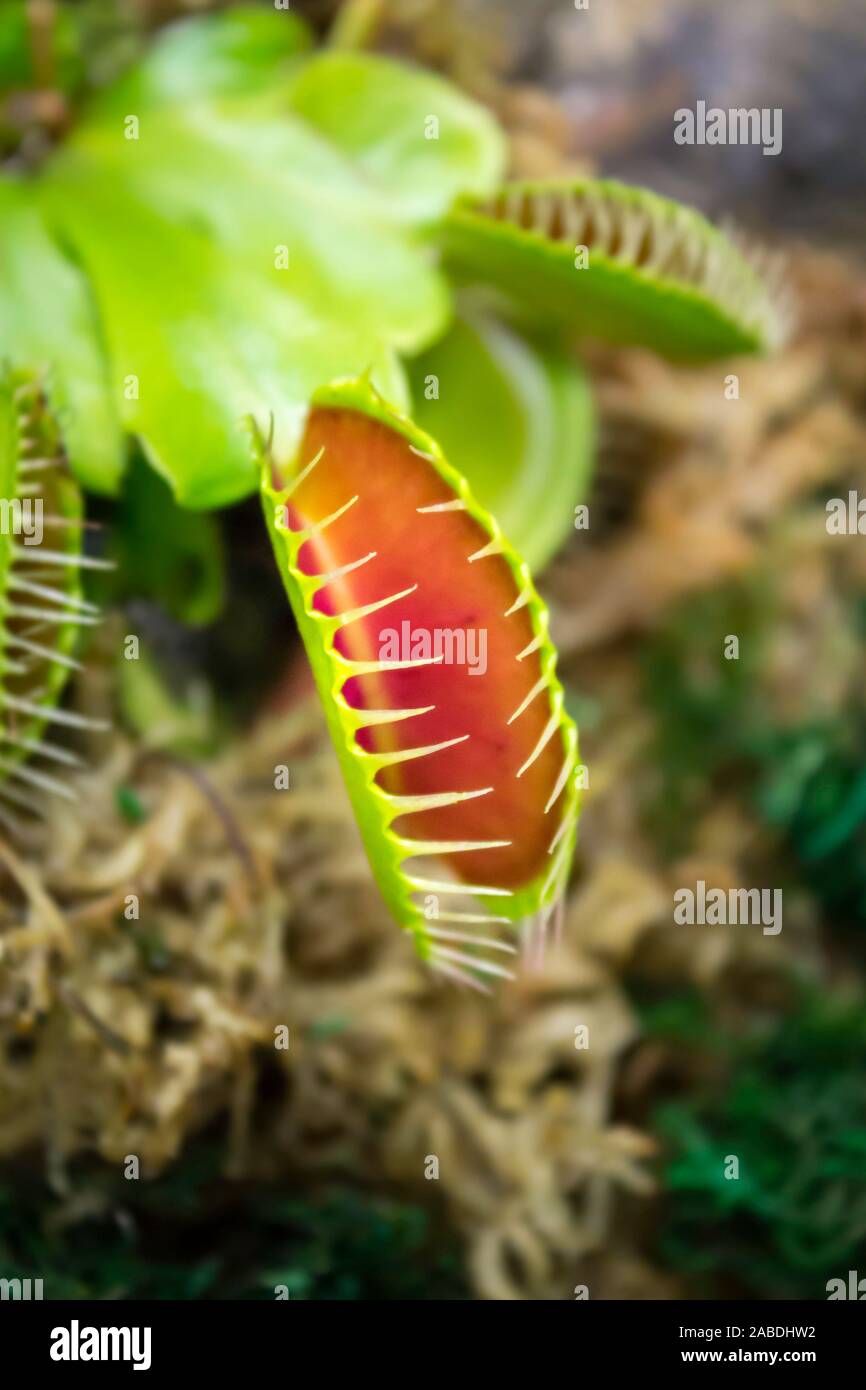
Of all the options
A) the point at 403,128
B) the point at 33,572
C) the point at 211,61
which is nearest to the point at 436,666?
the point at 33,572

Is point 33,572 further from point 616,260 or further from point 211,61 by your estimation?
point 211,61

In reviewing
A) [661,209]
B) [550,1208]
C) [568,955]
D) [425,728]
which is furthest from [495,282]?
[550,1208]

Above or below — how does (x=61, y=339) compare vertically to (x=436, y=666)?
above

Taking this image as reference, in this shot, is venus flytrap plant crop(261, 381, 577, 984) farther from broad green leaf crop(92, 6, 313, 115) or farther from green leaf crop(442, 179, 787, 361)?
broad green leaf crop(92, 6, 313, 115)

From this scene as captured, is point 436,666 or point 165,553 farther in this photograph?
point 165,553

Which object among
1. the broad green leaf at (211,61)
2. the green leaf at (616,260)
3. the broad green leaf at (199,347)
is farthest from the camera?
the broad green leaf at (211,61)

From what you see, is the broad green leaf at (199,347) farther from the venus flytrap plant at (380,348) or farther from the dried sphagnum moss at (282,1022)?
Result: the dried sphagnum moss at (282,1022)

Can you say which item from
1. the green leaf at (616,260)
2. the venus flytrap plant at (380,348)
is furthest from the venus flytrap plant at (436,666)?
the green leaf at (616,260)

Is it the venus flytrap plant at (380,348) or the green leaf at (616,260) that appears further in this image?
the green leaf at (616,260)
